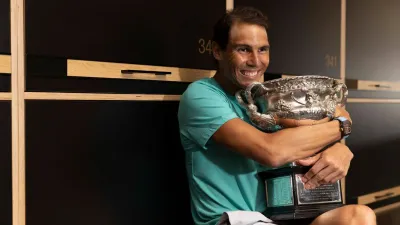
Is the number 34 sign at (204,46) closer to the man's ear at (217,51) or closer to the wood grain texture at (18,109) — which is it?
the man's ear at (217,51)

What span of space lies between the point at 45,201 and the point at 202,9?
0.79 m

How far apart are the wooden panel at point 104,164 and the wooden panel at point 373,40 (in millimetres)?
1035

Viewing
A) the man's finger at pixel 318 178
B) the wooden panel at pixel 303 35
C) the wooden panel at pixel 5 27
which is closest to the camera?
the wooden panel at pixel 5 27

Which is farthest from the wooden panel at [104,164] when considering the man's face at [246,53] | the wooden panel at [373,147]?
the wooden panel at [373,147]

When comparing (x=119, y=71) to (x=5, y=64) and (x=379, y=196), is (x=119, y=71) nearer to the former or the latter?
(x=5, y=64)

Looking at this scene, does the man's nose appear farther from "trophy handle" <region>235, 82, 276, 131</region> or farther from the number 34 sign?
the number 34 sign

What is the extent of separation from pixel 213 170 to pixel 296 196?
0.80 feet

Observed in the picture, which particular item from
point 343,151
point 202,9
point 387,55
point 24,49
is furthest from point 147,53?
point 387,55

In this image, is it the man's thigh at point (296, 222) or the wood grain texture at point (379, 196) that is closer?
the man's thigh at point (296, 222)

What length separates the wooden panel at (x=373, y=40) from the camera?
211cm

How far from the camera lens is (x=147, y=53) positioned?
1.41 meters

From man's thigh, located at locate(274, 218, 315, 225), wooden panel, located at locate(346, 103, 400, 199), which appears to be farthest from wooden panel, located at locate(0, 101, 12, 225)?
wooden panel, located at locate(346, 103, 400, 199)

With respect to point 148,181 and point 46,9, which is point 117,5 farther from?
point 148,181

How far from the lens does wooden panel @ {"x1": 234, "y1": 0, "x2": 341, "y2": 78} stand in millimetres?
1770
